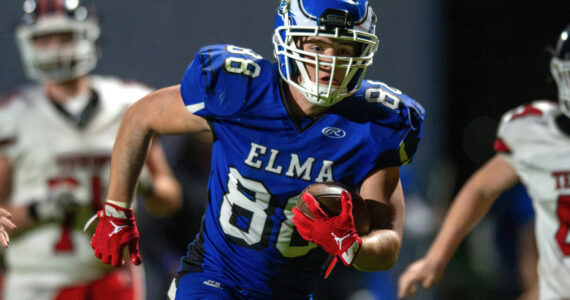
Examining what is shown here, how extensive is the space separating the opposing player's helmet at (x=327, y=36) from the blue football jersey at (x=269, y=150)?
77 millimetres

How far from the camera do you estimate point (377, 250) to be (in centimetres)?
233

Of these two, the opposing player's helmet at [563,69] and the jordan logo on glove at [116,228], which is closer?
the jordan logo on glove at [116,228]

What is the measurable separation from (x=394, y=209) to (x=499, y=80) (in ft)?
16.7

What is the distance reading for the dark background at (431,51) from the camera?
19.5 ft

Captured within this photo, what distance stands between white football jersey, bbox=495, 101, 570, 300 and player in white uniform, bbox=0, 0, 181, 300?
1611 mm

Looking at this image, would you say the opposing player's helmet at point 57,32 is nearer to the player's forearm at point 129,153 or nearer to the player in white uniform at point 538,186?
the player's forearm at point 129,153

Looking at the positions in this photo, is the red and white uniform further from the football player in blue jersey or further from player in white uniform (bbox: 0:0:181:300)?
the football player in blue jersey

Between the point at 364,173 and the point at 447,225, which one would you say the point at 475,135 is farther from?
the point at 364,173

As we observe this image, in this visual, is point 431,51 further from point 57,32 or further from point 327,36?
point 327,36

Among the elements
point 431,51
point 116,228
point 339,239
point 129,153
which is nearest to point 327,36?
point 339,239

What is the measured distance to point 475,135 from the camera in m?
7.19

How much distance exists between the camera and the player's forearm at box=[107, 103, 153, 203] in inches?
Result: 104

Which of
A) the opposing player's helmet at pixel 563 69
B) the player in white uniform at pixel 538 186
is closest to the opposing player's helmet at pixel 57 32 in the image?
the player in white uniform at pixel 538 186

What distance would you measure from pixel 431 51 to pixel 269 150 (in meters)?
4.80
